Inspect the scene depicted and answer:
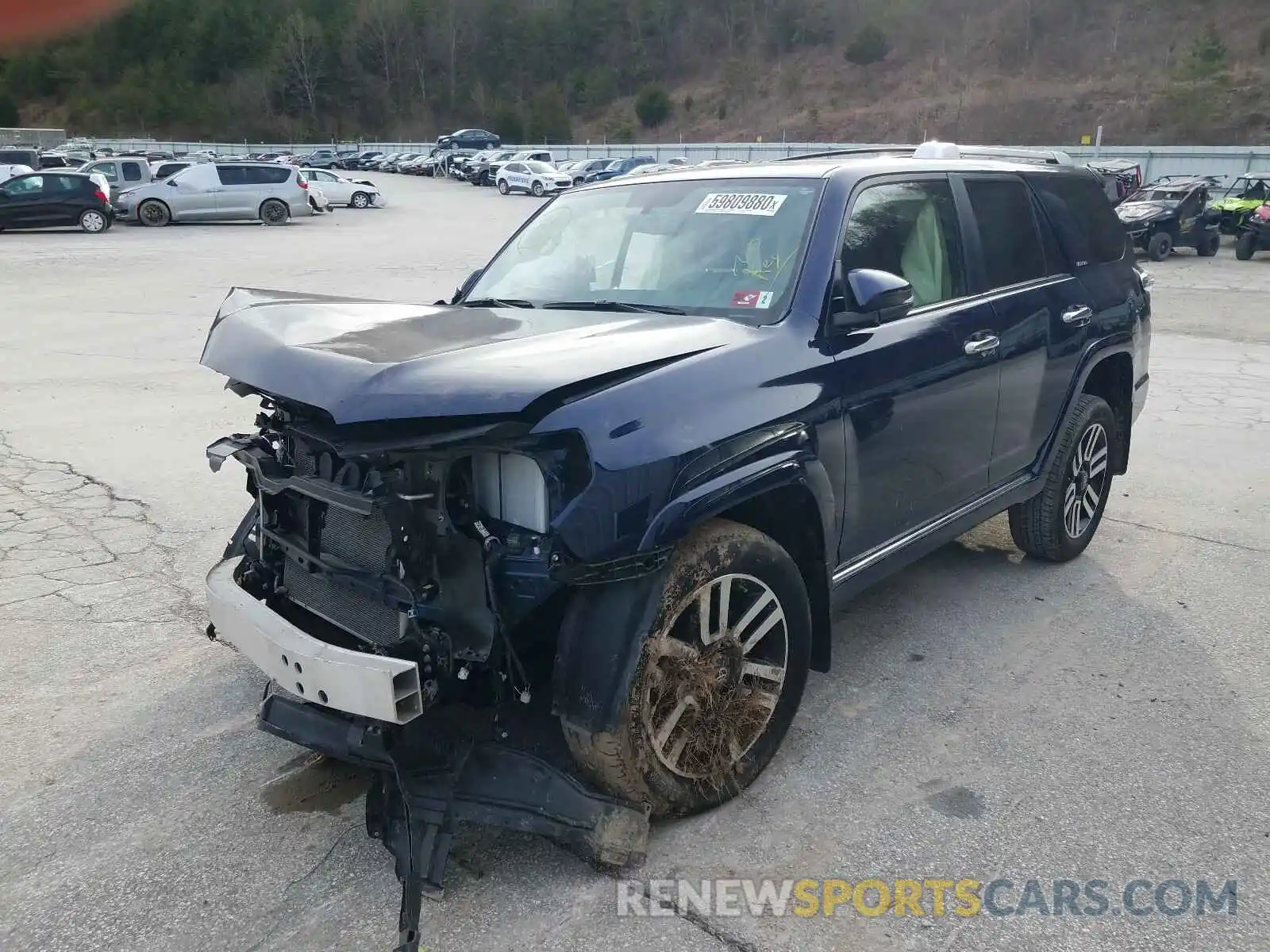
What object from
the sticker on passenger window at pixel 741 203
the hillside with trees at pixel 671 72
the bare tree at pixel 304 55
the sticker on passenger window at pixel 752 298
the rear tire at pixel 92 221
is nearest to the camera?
the sticker on passenger window at pixel 752 298

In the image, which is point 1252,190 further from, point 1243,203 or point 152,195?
point 152,195

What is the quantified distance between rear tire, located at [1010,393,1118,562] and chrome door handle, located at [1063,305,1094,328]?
39 centimetres

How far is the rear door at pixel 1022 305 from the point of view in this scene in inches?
169

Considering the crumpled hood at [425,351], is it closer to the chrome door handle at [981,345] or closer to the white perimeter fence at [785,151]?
the chrome door handle at [981,345]

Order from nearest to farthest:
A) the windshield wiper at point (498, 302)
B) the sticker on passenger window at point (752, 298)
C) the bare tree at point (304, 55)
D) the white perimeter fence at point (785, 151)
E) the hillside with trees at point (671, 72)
→ the sticker on passenger window at point (752, 298), the windshield wiper at point (498, 302), the white perimeter fence at point (785, 151), the hillside with trees at point (671, 72), the bare tree at point (304, 55)

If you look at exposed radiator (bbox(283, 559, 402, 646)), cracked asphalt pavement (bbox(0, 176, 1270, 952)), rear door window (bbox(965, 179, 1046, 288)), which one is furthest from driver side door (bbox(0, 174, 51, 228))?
rear door window (bbox(965, 179, 1046, 288))

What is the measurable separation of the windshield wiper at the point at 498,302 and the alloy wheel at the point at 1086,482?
287cm

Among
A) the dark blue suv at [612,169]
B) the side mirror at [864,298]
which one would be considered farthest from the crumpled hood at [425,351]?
the dark blue suv at [612,169]

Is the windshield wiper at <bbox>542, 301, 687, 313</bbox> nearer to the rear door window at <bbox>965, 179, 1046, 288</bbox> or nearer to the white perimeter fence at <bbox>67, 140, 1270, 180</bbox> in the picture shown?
the rear door window at <bbox>965, 179, 1046, 288</bbox>

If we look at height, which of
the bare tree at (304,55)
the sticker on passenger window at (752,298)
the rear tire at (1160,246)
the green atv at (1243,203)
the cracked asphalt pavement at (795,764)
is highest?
the bare tree at (304,55)

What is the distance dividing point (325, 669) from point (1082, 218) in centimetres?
440

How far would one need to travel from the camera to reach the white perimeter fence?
36344mm

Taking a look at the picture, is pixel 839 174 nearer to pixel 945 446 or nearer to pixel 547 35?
pixel 945 446

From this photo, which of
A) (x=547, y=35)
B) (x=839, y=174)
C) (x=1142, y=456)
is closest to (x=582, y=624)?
(x=839, y=174)
